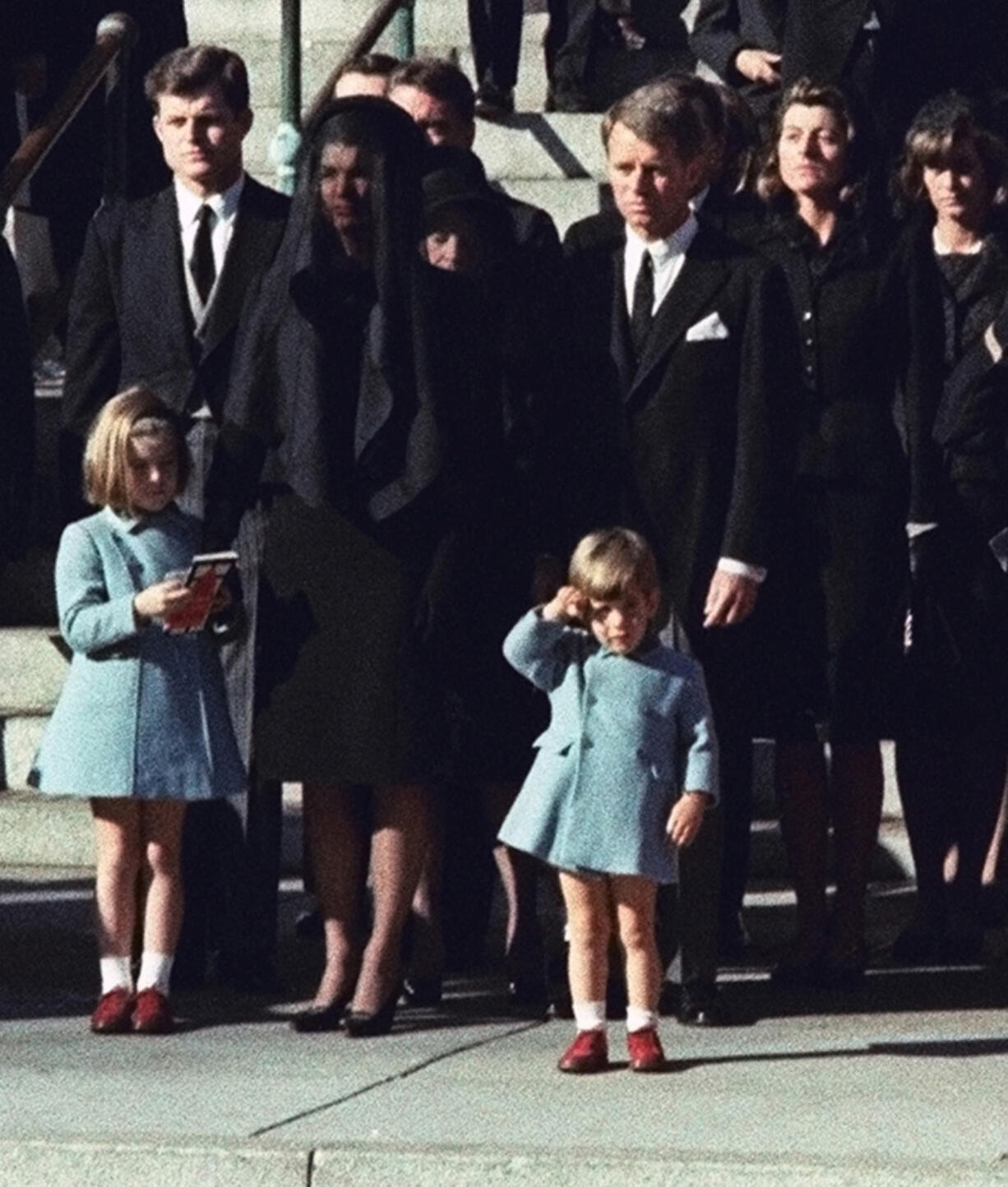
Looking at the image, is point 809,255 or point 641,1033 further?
point 809,255

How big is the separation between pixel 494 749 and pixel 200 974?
1021 millimetres

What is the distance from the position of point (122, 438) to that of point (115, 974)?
1170mm

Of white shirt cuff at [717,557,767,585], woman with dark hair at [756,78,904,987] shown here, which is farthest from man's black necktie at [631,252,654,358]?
white shirt cuff at [717,557,767,585]

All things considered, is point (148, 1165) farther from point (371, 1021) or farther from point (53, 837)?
point (53, 837)

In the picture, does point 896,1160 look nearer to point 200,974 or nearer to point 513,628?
point 513,628

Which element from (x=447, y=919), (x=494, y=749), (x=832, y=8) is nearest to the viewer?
(x=494, y=749)

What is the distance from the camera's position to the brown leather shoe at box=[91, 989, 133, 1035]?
9.09 metres

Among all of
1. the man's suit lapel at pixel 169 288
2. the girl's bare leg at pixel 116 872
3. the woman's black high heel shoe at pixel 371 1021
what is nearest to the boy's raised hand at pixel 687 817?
the woman's black high heel shoe at pixel 371 1021

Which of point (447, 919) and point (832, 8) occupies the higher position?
point (832, 8)

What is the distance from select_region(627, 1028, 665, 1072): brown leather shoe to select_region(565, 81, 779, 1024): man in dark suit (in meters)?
0.59

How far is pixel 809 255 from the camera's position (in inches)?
384

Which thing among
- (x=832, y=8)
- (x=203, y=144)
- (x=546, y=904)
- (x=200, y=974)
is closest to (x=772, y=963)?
(x=546, y=904)

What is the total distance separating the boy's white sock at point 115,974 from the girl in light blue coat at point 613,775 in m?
1.01

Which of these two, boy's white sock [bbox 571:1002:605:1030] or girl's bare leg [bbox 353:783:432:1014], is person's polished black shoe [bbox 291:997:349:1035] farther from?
boy's white sock [bbox 571:1002:605:1030]
